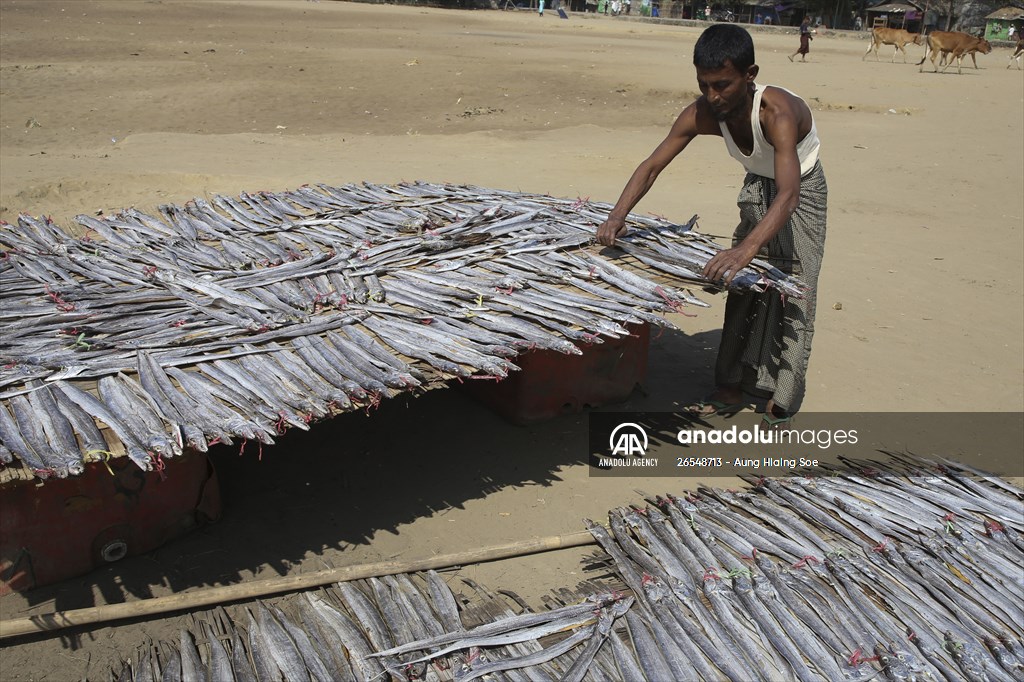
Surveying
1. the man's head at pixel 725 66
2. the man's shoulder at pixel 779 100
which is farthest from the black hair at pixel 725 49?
the man's shoulder at pixel 779 100

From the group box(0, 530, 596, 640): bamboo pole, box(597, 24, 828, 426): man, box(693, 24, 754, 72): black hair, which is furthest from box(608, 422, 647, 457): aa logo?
box(693, 24, 754, 72): black hair

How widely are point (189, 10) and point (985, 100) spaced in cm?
2015

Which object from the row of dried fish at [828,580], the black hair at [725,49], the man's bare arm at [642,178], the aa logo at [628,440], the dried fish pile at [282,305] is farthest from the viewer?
the aa logo at [628,440]

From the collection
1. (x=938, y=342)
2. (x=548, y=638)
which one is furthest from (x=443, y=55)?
(x=548, y=638)

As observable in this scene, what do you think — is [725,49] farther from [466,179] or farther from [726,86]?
[466,179]

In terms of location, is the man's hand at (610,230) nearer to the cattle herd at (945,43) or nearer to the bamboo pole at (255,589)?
the bamboo pole at (255,589)

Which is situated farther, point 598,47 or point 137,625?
point 598,47

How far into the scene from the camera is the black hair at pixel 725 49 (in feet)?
11.2

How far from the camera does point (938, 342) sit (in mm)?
5449

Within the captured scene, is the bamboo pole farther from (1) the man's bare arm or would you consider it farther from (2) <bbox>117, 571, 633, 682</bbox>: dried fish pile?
(1) the man's bare arm

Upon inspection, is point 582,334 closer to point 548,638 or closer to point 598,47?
point 548,638

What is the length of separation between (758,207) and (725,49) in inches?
32.0

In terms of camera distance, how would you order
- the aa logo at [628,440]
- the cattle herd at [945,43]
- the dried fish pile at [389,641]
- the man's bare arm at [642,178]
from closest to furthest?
the dried fish pile at [389,641] < the man's bare arm at [642,178] < the aa logo at [628,440] < the cattle herd at [945,43]

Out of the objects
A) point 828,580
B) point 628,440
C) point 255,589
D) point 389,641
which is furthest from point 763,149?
point 255,589
